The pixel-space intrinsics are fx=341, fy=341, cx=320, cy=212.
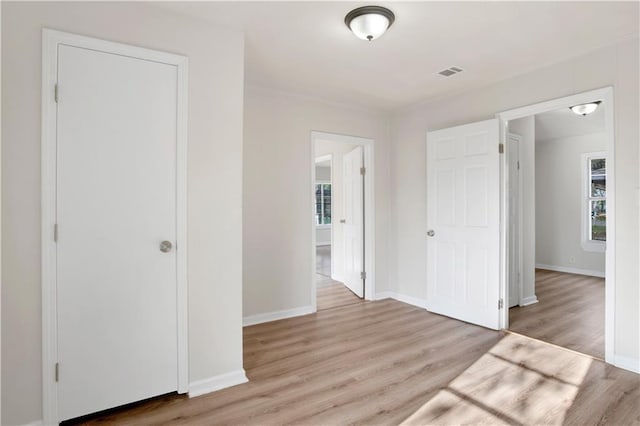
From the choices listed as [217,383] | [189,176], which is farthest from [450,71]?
[217,383]

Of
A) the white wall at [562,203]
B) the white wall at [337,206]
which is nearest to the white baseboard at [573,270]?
the white wall at [562,203]

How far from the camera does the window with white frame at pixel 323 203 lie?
10.5 m

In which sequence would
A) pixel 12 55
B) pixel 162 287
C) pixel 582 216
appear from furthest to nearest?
pixel 582 216 < pixel 162 287 < pixel 12 55

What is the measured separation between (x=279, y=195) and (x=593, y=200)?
5944mm

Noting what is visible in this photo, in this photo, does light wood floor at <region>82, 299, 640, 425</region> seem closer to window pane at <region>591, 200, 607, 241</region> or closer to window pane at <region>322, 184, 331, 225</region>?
window pane at <region>591, 200, 607, 241</region>

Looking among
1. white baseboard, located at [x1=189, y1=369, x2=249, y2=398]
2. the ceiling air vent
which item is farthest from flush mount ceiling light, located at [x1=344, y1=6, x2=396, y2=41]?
white baseboard, located at [x1=189, y1=369, x2=249, y2=398]

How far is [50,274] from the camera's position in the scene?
6.26 ft

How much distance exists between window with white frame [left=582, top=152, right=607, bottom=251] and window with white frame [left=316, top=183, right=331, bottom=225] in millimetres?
6291

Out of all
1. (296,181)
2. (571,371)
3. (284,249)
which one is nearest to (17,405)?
(284,249)

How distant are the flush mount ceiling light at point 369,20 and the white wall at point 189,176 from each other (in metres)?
0.83

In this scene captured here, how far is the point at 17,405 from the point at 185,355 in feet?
2.82

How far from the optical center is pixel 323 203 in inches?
418

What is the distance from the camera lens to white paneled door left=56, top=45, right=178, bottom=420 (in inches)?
76.8

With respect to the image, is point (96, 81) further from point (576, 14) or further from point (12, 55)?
point (576, 14)
